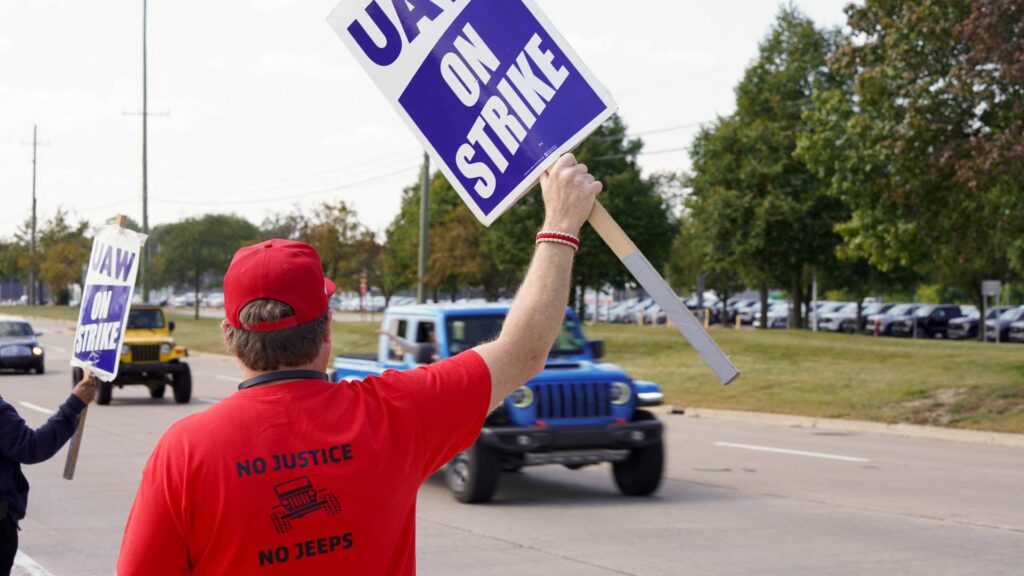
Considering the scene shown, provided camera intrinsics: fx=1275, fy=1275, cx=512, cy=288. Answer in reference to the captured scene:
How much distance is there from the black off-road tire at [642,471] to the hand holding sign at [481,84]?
373 inches

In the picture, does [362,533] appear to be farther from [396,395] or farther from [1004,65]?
[1004,65]

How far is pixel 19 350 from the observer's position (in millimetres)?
32250

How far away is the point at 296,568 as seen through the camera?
2.57m

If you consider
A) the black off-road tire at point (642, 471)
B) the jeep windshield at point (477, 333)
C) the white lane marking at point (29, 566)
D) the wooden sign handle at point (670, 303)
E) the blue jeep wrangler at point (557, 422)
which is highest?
the wooden sign handle at point (670, 303)

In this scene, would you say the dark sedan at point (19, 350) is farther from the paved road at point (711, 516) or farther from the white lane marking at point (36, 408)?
the paved road at point (711, 516)

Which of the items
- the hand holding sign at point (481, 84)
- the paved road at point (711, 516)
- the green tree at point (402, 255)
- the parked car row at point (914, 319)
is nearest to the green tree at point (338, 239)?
the green tree at point (402, 255)

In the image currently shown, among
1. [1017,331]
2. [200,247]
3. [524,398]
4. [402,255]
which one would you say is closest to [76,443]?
[524,398]

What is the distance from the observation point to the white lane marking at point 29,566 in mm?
8797

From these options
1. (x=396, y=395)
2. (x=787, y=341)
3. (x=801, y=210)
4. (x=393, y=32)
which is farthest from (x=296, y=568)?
(x=801, y=210)

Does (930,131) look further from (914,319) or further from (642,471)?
(914,319)

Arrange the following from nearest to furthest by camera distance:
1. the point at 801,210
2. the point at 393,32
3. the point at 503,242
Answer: the point at 393,32
the point at 801,210
the point at 503,242

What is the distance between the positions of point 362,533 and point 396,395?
0.30 m

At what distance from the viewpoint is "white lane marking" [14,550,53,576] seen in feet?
28.9

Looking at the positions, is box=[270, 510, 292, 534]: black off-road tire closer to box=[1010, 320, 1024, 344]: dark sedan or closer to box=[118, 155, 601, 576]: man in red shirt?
box=[118, 155, 601, 576]: man in red shirt
